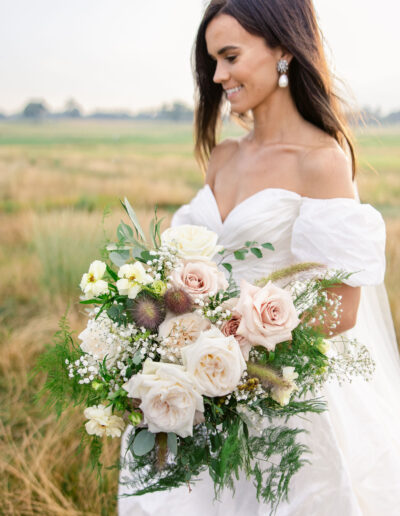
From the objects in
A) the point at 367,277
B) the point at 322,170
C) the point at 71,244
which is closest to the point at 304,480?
the point at 367,277

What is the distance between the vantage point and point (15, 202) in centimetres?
716

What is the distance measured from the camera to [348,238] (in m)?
1.67

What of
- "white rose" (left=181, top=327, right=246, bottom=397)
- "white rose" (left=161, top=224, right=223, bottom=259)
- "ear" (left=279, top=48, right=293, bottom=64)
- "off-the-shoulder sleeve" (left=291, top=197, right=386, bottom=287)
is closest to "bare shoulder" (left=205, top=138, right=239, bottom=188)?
"ear" (left=279, top=48, right=293, bottom=64)

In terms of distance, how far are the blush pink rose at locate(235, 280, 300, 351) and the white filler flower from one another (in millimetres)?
333

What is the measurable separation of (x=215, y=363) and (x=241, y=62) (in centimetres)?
132

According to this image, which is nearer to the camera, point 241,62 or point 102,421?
point 102,421

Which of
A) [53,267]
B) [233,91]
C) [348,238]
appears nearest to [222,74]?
[233,91]

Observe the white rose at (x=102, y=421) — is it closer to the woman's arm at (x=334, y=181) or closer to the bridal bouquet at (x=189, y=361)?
the bridal bouquet at (x=189, y=361)

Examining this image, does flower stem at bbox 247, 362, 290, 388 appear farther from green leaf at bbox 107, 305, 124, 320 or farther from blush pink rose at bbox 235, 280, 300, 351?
green leaf at bbox 107, 305, 124, 320

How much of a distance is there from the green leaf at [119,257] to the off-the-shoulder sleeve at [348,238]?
78 centimetres

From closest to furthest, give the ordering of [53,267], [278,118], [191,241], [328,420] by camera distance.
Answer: [191,241] < [328,420] < [278,118] < [53,267]

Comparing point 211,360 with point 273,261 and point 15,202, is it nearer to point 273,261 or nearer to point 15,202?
point 273,261

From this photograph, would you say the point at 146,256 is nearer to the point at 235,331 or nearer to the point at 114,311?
the point at 114,311

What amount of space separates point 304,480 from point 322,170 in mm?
1113
